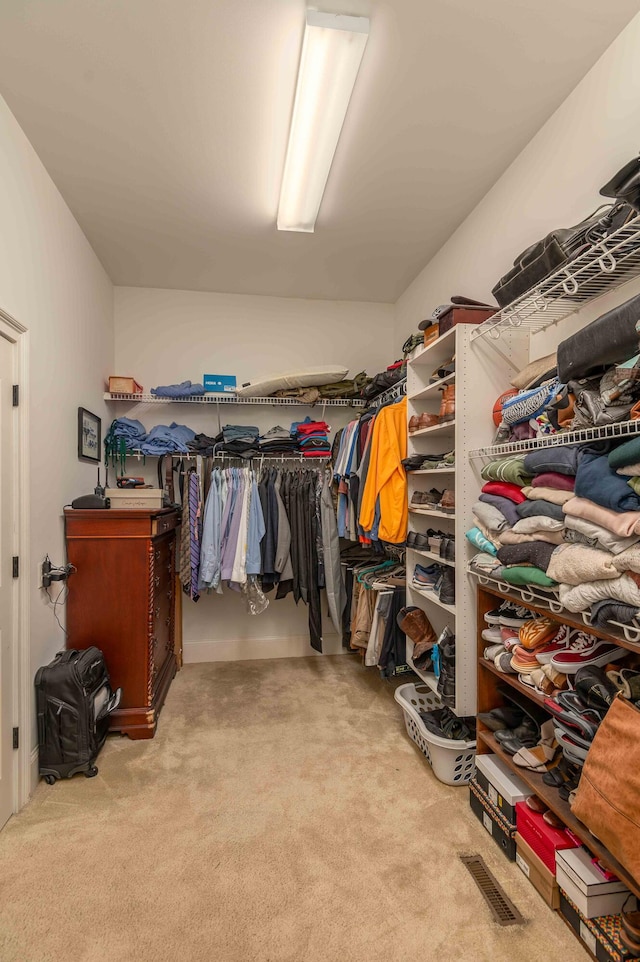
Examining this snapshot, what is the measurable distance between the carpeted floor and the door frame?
21 centimetres

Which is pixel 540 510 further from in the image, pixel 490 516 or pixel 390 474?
pixel 390 474

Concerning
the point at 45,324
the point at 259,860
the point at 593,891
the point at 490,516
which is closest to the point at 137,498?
the point at 45,324

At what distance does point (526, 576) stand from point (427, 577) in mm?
974

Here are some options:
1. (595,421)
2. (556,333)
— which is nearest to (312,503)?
(556,333)

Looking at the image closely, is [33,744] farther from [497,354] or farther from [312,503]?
[497,354]

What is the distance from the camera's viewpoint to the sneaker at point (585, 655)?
1.35 m

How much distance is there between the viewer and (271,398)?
3.46 m

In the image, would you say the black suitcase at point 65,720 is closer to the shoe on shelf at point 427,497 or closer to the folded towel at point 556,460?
the shoe on shelf at point 427,497

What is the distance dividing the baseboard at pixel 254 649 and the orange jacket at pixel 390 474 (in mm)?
1598

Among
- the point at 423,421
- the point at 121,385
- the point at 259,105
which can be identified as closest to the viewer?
the point at 259,105

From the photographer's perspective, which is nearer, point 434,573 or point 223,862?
point 223,862

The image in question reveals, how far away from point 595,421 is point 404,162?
5.46 ft

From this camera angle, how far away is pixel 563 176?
1.83m

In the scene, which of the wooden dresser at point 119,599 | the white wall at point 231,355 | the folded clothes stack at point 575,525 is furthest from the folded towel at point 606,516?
the white wall at point 231,355
